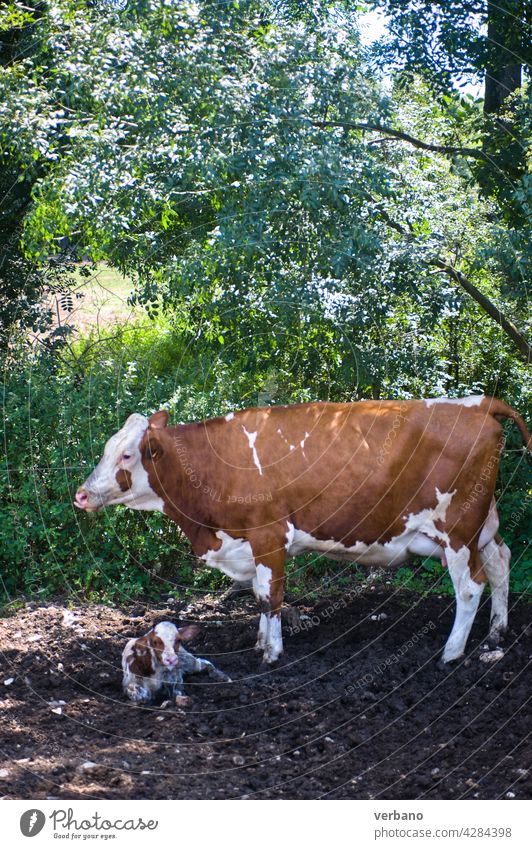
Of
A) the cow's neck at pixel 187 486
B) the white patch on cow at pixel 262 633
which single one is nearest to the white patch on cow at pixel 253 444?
the cow's neck at pixel 187 486

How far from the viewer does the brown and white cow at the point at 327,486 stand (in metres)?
8.02

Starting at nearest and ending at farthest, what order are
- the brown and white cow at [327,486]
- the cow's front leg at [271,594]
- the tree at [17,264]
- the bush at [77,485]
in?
1. the brown and white cow at [327,486]
2. the cow's front leg at [271,594]
3. the bush at [77,485]
4. the tree at [17,264]

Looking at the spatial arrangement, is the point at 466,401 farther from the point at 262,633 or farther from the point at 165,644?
the point at 165,644

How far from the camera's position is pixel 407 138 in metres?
9.83

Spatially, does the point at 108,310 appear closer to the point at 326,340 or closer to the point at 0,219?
the point at 0,219

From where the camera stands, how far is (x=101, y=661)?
8.32 m

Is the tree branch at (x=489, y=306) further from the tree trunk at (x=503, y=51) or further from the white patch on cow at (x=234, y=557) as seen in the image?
the white patch on cow at (x=234, y=557)

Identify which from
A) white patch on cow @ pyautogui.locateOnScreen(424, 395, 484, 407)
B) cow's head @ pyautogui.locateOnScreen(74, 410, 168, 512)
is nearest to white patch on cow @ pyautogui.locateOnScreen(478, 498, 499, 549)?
white patch on cow @ pyautogui.locateOnScreen(424, 395, 484, 407)

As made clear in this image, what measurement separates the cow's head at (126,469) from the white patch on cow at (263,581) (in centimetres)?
103

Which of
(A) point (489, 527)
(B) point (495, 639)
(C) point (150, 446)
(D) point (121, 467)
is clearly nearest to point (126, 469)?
(D) point (121, 467)

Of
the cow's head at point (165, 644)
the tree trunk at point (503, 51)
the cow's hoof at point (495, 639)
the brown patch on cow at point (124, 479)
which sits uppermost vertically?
the tree trunk at point (503, 51)

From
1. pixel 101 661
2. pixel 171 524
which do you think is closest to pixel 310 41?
pixel 171 524

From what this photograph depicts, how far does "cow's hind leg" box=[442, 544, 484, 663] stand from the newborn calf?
6.42ft

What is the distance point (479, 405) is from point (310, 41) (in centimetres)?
349
